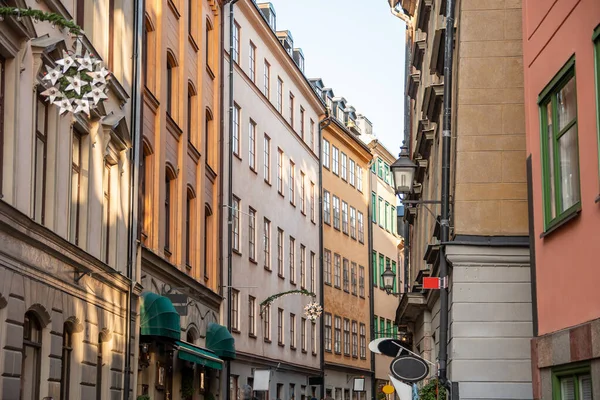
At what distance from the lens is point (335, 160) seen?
5569 centimetres

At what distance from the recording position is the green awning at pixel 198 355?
2602 cm

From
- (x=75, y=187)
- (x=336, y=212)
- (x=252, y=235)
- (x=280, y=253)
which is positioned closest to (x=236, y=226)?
(x=252, y=235)

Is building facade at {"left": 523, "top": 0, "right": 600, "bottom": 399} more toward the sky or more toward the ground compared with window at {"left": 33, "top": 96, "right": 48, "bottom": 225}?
more toward the ground

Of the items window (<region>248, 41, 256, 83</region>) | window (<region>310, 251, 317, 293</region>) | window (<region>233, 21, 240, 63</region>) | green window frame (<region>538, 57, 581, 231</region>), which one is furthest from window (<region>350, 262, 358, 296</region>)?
green window frame (<region>538, 57, 581, 231</region>)

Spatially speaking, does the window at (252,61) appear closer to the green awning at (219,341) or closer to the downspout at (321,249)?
the green awning at (219,341)

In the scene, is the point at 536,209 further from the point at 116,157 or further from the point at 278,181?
the point at 278,181

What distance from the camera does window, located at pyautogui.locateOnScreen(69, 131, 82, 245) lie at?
18969 mm

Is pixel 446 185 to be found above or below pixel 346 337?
below

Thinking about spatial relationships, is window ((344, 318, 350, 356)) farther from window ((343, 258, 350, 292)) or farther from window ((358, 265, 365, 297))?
window ((358, 265, 365, 297))

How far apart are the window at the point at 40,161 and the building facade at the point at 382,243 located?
44.2 meters

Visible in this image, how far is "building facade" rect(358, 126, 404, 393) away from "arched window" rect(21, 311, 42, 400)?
4405cm

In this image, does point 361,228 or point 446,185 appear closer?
point 446,185

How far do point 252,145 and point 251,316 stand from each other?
6014 mm

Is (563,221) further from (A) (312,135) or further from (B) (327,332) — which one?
(B) (327,332)
